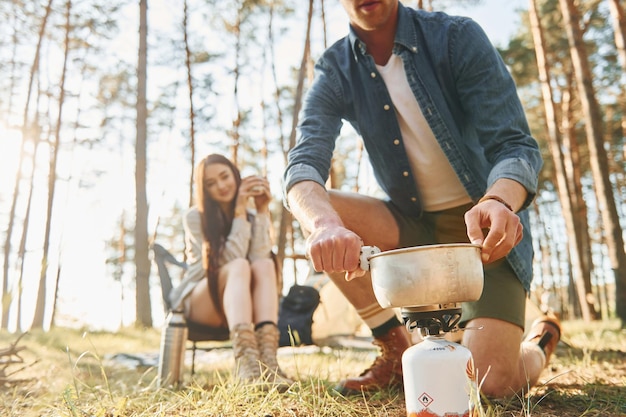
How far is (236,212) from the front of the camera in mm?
3455

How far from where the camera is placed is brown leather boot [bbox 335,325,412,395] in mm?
2027

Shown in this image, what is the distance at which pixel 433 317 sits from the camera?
1231 millimetres

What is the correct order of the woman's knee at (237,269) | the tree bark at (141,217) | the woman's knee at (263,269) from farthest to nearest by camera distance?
the tree bark at (141,217), the woman's knee at (263,269), the woman's knee at (237,269)

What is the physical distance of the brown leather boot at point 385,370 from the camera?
2027 mm

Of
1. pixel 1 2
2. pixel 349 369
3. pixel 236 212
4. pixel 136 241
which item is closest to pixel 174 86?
pixel 1 2

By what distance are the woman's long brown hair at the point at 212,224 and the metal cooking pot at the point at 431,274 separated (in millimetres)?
2048

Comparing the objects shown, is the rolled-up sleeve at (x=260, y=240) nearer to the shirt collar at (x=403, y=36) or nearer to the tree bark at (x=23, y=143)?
the shirt collar at (x=403, y=36)

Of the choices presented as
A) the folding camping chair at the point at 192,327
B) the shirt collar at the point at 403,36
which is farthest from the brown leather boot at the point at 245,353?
the shirt collar at the point at 403,36

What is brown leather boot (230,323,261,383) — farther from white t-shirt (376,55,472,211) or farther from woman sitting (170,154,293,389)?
white t-shirt (376,55,472,211)

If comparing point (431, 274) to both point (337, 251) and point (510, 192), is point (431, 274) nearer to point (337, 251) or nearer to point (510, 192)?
point (337, 251)

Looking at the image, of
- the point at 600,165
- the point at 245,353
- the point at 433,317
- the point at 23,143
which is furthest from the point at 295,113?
the point at 23,143

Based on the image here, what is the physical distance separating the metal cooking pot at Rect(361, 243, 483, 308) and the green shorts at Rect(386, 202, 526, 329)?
640mm

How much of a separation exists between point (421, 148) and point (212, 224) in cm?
179

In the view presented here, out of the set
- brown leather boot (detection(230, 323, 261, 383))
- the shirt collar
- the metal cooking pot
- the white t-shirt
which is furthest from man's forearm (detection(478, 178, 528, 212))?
brown leather boot (detection(230, 323, 261, 383))
